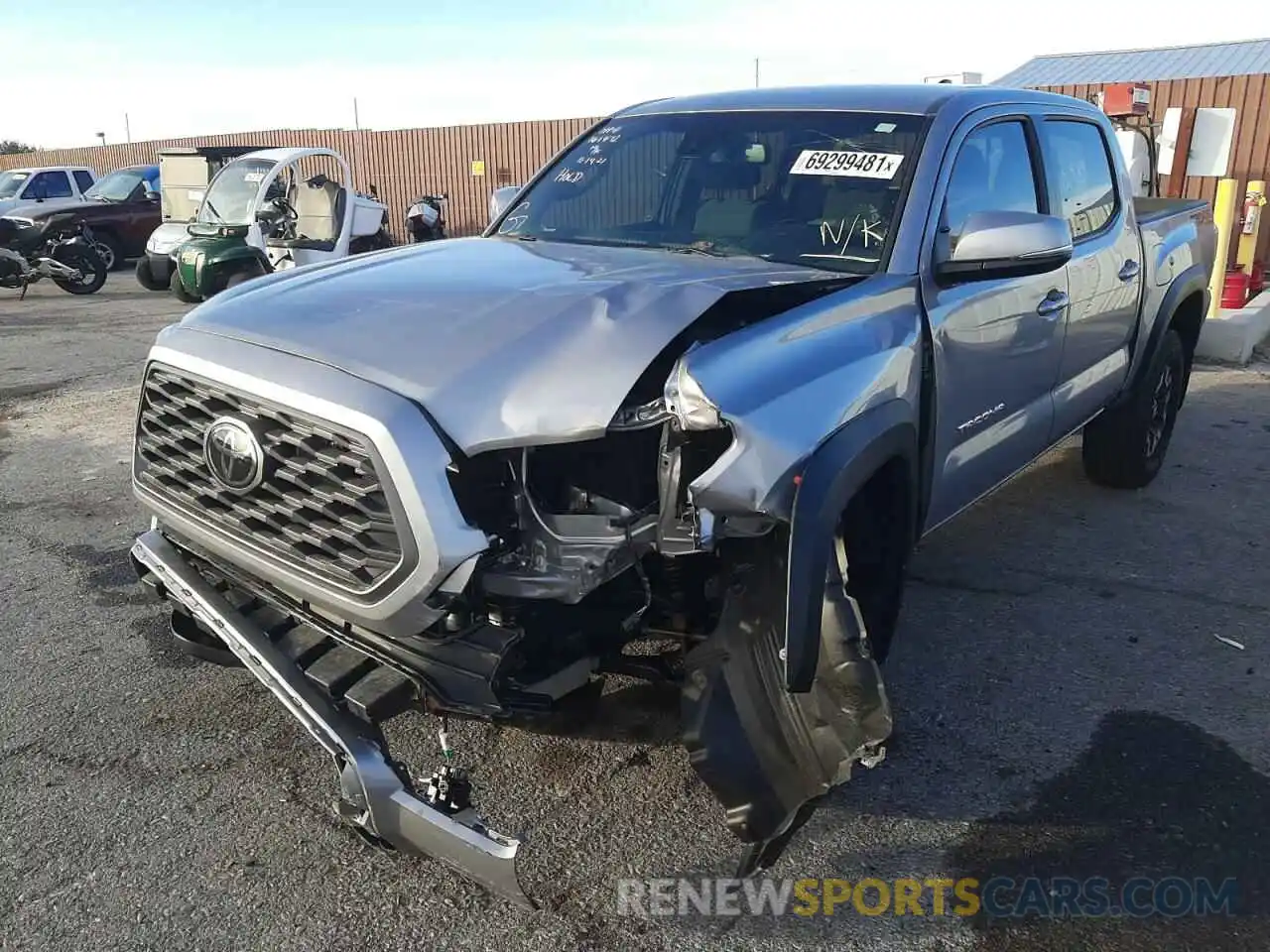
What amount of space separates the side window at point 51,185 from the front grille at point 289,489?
18.4m

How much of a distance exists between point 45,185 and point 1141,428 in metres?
18.9

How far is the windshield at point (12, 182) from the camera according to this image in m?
18.0

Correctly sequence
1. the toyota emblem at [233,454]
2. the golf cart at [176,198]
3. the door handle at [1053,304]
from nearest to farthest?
the toyota emblem at [233,454]
the door handle at [1053,304]
the golf cart at [176,198]

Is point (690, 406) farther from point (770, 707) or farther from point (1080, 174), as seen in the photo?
point (1080, 174)

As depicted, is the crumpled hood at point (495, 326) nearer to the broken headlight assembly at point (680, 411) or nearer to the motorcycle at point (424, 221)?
the broken headlight assembly at point (680, 411)

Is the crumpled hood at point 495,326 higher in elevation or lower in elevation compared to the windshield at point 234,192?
higher

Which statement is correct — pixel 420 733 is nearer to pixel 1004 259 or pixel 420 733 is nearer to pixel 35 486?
pixel 1004 259

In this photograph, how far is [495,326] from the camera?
8.06 feet

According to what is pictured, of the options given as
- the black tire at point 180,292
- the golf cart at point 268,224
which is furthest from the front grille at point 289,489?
the black tire at point 180,292

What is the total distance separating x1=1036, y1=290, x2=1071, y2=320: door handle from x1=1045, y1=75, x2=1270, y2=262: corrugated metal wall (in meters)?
10.8

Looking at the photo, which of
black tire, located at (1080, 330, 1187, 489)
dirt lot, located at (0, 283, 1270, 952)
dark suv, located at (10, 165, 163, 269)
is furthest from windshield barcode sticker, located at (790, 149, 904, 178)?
dark suv, located at (10, 165, 163, 269)

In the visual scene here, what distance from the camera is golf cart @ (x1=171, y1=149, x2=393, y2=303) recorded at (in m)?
12.2

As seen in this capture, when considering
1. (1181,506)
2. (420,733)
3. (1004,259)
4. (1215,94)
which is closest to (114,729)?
(420,733)

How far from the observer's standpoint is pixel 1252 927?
98.3 inches
